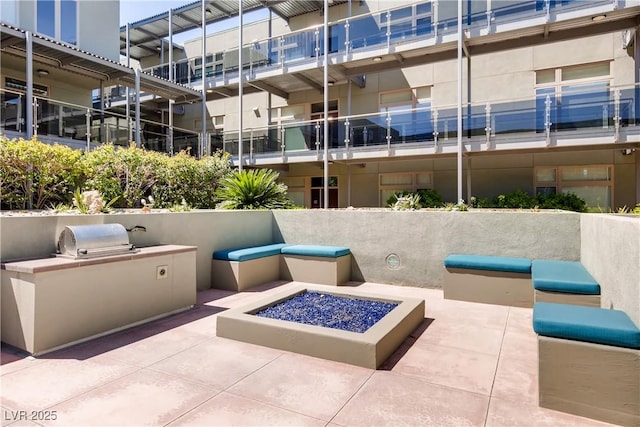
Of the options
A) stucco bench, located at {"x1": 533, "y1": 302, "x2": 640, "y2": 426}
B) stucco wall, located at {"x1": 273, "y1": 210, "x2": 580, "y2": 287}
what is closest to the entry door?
stucco wall, located at {"x1": 273, "y1": 210, "x2": 580, "y2": 287}

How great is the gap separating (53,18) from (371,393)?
15.9 m

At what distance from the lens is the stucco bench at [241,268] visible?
6.38m

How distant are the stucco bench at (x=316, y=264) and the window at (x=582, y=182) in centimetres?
806

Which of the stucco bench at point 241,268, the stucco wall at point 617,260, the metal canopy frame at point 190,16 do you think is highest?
the metal canopy frame at point 190,16

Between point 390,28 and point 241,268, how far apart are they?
32.2 ft

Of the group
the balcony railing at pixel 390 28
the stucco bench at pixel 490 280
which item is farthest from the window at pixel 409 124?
the stucco bench at pixel 490 280

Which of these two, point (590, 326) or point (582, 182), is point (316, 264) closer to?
point (590, 326)

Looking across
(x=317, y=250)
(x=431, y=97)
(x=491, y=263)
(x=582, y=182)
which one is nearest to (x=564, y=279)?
(x=491, y=263)

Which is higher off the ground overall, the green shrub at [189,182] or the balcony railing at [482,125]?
the balcony railing at [482,125]

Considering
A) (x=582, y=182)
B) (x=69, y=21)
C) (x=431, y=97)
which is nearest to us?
(x=582, y=182)

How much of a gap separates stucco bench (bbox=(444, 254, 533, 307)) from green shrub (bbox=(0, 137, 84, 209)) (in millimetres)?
6304

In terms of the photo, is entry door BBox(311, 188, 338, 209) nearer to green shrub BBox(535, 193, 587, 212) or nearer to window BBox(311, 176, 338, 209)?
window BBox(311, 176, 338, 209)

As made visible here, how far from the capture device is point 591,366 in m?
2.58

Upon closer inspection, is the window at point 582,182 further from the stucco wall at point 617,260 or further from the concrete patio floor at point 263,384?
the concrete patio floor at point 263,384
